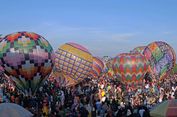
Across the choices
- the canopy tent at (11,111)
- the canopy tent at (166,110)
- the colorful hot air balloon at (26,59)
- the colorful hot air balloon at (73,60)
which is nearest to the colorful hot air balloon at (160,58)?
the colorful hot air balloon at (73,60)

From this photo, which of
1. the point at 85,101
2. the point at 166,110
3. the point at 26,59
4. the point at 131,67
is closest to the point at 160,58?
the point at 131,67

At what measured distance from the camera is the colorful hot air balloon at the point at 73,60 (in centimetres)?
2158

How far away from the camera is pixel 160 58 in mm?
28812

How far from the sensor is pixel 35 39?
17.5 metres

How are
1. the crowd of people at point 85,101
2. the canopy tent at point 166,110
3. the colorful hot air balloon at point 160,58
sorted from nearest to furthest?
the canopy tent at point 166,110, the crowd of people at point 85,101, the colorful hot air balloon at point 160,58

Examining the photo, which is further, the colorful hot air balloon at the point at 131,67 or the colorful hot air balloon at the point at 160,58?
the colorful hot air balloon at the point at 160,58

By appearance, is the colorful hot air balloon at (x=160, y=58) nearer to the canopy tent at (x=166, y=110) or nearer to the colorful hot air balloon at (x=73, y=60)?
the colorful hot air balloon at (x=73, y=60)

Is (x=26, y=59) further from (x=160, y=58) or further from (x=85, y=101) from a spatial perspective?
(x=160, y=58)

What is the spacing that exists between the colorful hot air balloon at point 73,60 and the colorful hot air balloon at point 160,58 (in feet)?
24.6

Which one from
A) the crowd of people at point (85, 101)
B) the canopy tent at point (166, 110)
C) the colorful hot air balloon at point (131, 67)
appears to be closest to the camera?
the canopy tent at point (166, 110)

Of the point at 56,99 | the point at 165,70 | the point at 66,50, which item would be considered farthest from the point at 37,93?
the point at 165,70

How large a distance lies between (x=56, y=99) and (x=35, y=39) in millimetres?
2734

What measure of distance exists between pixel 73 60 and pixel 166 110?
43.3ft

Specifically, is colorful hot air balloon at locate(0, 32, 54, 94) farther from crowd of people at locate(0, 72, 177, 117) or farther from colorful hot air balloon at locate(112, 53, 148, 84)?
colorful hot air balloon at locate(112, 53, 148, 84)
